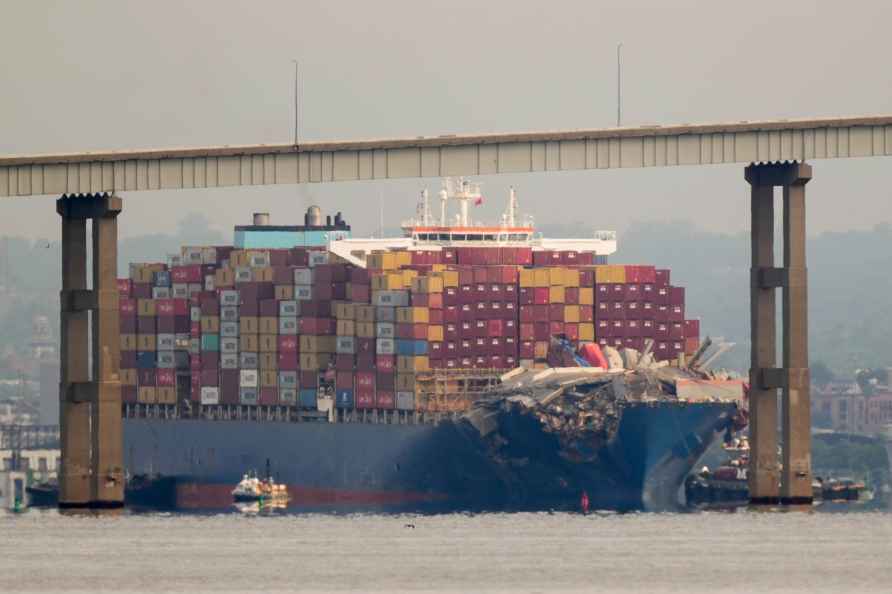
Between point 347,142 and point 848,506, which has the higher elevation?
point 347,142

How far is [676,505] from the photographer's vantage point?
140 meters

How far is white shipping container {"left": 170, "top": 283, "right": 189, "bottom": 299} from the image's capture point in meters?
160

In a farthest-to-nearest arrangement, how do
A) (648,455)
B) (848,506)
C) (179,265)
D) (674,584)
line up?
(179,265), (848,506), (648,455), (674,584)

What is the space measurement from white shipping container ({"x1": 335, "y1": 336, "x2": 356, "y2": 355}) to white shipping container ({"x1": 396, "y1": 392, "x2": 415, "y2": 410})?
13.1ft

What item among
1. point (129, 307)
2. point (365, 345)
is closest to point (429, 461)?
point (365, 345)

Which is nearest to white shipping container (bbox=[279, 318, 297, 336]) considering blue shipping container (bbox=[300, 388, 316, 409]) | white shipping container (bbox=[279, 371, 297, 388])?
white shipping container (bbox=[279, 371, 297, 388])

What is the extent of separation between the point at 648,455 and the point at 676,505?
4.12 meters

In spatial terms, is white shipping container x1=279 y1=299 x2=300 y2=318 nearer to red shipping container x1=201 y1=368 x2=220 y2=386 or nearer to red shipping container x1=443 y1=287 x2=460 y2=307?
red shipping container x1=201 y1=368 x2=220 y2=386

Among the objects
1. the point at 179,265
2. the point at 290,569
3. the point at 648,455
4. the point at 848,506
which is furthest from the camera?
the point at 179,265

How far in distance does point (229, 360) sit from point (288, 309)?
5675mm

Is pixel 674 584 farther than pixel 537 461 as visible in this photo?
No

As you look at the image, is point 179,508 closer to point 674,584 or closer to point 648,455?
point 648,455

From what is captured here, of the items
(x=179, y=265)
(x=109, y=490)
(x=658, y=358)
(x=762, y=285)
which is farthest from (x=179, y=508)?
(x=762, y=285)

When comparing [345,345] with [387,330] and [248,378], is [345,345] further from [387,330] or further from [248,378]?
[248,378]
